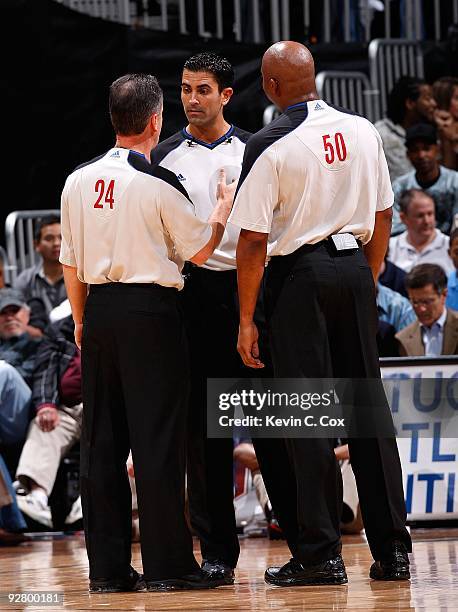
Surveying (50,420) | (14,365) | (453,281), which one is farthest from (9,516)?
(453,281)

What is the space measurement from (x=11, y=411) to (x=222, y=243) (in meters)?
3.71

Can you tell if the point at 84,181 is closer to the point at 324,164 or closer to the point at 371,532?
the point at 324,164

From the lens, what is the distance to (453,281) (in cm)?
948

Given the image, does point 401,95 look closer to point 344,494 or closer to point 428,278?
point 428,278

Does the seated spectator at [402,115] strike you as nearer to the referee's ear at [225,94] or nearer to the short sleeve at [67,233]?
the referee's ear at [225,94]

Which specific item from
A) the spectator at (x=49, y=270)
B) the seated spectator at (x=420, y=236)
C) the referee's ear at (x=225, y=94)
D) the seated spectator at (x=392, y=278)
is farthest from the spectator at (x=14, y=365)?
the referee's ear at (x=225, y=94)

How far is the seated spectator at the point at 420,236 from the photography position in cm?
1005

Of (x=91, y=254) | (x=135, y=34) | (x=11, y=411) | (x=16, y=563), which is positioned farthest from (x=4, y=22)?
(x=91, y=254)

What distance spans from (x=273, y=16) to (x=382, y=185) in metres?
6.94

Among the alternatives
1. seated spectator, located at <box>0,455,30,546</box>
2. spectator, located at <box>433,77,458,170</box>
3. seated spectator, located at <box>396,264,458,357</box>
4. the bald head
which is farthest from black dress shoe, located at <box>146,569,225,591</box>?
spectator, located at <box>433,77,458,170</box>

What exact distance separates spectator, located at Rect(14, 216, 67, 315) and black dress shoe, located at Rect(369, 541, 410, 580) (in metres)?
5.30

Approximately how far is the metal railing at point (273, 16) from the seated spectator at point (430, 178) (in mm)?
2216

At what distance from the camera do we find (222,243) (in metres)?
5.93

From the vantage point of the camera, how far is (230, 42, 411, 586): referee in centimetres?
543
